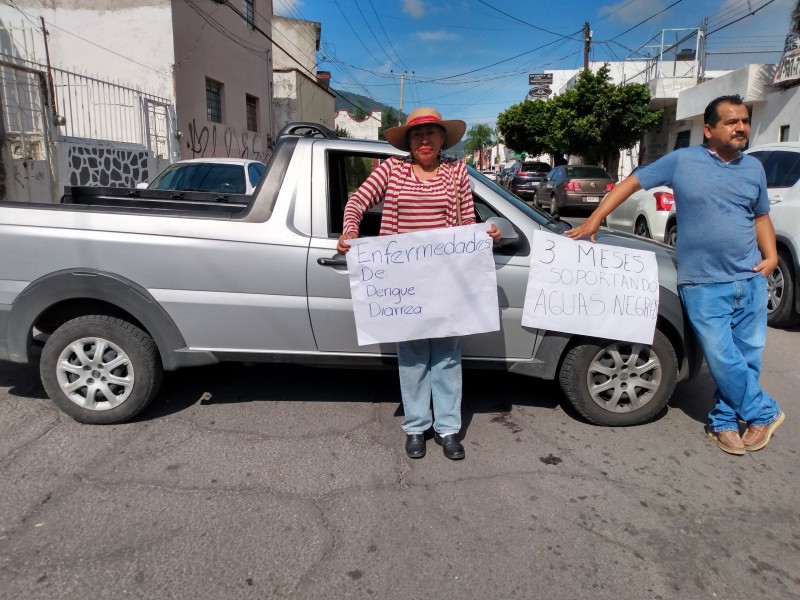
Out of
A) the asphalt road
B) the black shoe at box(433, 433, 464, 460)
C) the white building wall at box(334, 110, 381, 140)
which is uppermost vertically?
the white building wall at box(334, 110, 381, 140)

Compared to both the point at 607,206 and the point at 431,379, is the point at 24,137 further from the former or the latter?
the point at 607,206

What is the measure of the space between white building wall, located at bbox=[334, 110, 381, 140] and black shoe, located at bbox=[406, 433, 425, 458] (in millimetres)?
55535

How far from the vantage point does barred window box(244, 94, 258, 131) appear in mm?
20656

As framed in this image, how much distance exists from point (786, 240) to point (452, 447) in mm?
4502

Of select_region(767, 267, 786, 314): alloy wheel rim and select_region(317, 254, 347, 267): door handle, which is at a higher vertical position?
select_region(317, 254, 347, 267): door handle

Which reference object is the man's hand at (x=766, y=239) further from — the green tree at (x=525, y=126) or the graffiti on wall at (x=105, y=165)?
the green tree at (x=525, y=126)

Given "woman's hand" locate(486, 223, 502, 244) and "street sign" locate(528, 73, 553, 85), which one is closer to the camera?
"woman's hand" locate(486, 223, 502, 244)

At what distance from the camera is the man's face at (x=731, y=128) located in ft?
10.5

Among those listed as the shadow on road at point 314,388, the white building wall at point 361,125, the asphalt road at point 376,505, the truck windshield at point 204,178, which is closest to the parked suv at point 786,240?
the asphalt road at point 376,505

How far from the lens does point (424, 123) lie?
10.2ft

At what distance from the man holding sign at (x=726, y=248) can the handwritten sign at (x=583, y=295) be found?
169 mm

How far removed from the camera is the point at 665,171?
3443 mm

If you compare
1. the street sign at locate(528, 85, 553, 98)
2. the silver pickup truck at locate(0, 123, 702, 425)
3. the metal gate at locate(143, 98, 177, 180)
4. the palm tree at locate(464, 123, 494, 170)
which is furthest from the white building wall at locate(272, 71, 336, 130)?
the palm tree at locate(464, 123, 494, 170)

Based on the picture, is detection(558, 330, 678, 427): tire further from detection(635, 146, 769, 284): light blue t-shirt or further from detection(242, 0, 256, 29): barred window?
detection(242, 0, 256, 29): barred window
